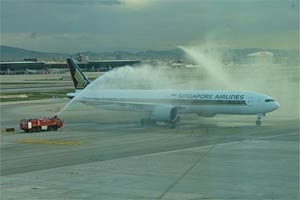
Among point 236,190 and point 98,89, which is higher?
point 98,89

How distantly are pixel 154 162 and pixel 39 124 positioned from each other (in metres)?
20.9

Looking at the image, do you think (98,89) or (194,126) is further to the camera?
(98,89)

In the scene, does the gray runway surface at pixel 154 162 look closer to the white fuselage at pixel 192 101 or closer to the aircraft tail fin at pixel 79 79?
the white fuselage at pixel 192 101

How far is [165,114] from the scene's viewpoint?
51594 mm

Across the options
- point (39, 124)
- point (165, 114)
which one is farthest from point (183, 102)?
point (39, 124)

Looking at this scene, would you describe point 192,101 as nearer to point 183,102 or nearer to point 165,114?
point 183,102

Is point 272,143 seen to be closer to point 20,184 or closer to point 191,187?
point 191,187

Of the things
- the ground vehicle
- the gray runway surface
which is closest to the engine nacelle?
the gray runway surface

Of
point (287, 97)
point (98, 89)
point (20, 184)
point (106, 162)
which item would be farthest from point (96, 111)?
point (20, 184)

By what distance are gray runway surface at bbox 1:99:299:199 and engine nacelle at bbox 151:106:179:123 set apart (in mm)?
1230

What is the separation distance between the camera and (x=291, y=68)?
91.2 meters

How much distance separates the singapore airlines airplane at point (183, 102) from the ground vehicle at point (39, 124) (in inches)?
333

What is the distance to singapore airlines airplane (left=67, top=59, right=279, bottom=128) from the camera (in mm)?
51094

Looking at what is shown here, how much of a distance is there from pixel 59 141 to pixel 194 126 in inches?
578
